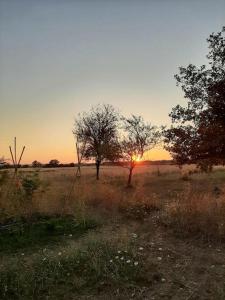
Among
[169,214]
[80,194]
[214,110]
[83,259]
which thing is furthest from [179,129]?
[83,259]

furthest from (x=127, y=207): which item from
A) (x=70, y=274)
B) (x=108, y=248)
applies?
(x=70, y=274)

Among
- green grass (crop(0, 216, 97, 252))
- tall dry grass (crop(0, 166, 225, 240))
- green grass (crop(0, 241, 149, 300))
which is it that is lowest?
green grass (crop(0, 241, 149, 300))

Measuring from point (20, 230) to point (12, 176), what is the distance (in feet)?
12.1

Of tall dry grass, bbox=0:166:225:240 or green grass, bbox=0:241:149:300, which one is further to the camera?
tall dry grass, bbox=0:166:225:240

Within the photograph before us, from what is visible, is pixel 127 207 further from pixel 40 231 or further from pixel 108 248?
pixel 108 248

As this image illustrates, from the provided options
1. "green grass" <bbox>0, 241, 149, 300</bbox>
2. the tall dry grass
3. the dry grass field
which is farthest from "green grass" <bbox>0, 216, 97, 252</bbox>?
"green grass" <bbox>0, 241, 149, 300</bbox>

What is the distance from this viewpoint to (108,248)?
8359 millimetres

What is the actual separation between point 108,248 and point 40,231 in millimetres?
2583

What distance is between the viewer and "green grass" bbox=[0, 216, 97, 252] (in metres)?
9.45

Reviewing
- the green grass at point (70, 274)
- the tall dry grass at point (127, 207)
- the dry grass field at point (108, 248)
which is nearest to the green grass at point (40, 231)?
the dry grass field at point (108, 248)

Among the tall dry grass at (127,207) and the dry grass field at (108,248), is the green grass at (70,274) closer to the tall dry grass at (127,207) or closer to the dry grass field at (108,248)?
the dry grass field at (108,248)

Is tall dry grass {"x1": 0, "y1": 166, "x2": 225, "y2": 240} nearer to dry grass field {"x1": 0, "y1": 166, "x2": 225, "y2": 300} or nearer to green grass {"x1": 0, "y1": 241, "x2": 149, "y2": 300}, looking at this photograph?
dry grass field {"x1": 0, "y1": 166, "x2": 225, "y2": 300}

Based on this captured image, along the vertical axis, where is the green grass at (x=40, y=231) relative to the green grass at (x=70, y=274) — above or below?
→ above

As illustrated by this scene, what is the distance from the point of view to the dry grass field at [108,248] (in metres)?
6.86
